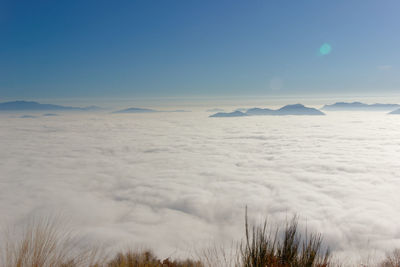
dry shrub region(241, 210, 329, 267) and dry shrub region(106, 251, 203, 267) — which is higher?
dry shrub region(241, 210, 329, 267)

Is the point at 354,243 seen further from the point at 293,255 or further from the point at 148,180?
the point at 148,180

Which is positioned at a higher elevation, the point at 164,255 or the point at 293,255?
the point at 293,255

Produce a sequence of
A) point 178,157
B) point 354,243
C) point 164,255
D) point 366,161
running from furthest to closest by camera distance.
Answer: point 178,157
point 366,161
point 354,243
point 164,255

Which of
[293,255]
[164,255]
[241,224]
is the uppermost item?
[293,255]

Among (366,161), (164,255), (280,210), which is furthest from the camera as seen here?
(366,161)

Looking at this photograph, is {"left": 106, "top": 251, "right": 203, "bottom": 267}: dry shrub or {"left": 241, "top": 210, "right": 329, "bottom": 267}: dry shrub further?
{"left": 106, "top": 251, "right": 203, "bottom": 267}: dry shrub

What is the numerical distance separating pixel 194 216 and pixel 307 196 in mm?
15676

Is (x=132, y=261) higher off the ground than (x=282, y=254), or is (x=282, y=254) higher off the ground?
(x=282, y=254)

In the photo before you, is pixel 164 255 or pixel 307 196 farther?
pixel 307 196

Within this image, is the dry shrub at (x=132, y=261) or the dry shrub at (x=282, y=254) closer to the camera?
the dry shrub at (x=282, y=254)

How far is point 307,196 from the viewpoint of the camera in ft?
110

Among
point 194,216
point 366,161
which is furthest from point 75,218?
point 366,161

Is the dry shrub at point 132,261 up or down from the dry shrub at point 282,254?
down

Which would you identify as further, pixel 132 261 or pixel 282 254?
pixel 132 261
